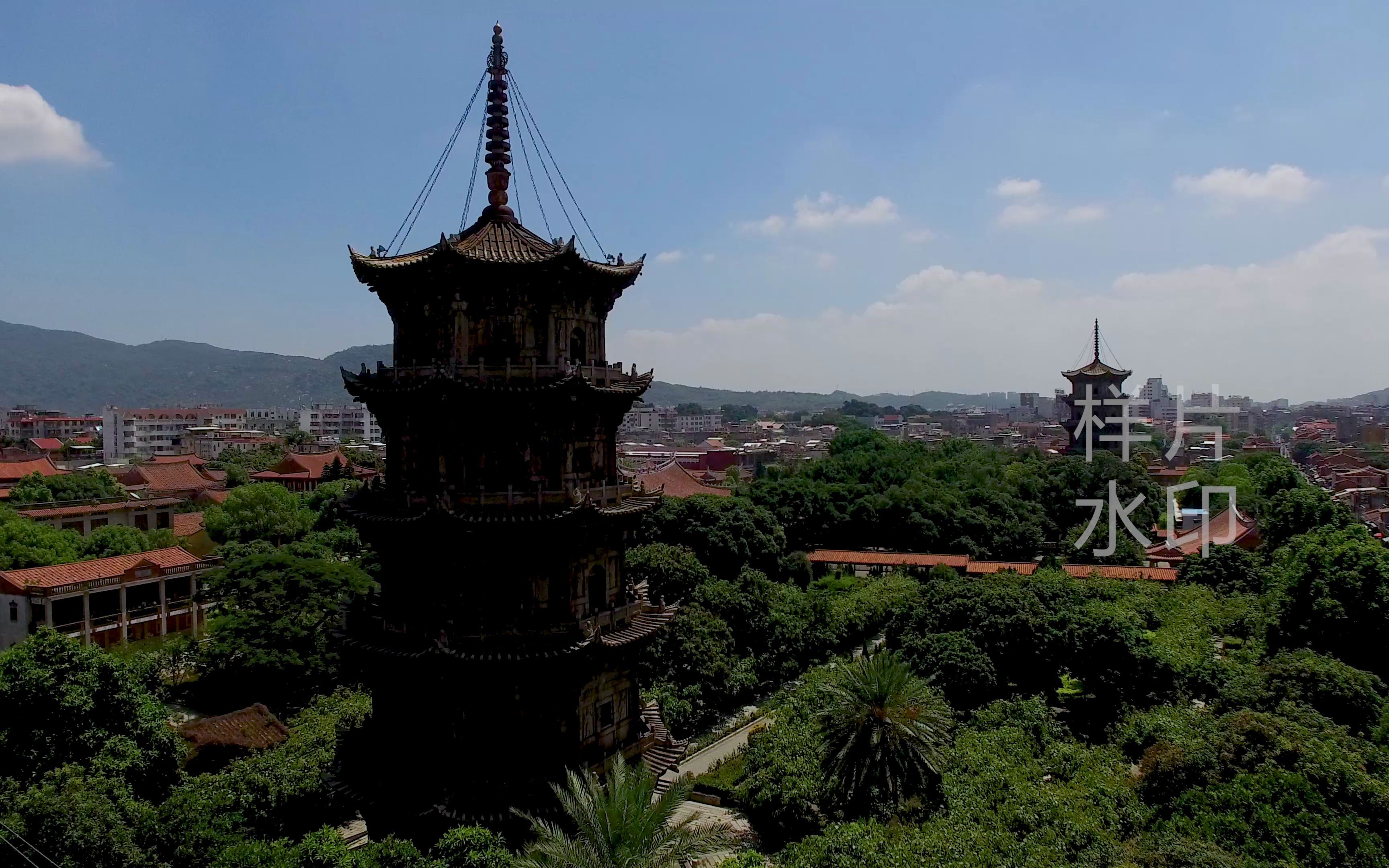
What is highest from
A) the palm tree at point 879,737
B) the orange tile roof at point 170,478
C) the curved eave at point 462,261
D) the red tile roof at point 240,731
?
the curved eave at point 462,261

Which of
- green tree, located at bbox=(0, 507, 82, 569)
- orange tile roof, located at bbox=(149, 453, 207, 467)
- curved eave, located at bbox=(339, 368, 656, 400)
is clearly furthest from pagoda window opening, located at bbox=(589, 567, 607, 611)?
orange tile roof, located at bbox=(149, 453, 207, 467)

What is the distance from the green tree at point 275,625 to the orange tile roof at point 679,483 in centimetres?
2814

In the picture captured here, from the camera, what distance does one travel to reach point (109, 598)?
4269 cm

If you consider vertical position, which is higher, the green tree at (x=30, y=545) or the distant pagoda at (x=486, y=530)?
the distant pagoda at (x=486, y=530)

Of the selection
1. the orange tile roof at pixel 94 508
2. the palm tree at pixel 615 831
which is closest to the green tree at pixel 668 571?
the palm tree at pixel 615 831

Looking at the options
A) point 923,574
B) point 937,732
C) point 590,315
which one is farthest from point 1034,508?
point 590,315

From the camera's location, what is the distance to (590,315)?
59.2 ft

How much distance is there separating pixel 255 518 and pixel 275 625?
2292 cm

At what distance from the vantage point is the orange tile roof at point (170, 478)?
70.1m

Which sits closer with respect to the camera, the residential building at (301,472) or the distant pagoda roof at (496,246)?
the distant pagoda roof at (496,246)

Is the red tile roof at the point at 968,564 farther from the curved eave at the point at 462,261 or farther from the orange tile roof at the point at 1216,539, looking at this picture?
the curved eave at the point at 462,261

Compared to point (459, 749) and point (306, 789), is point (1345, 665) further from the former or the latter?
point (306, 789)

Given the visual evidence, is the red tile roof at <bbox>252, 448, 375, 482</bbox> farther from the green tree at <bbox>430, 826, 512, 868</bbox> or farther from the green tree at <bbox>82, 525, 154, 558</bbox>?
the green tree at <bbox>430, 826, 512, 868</bbox>

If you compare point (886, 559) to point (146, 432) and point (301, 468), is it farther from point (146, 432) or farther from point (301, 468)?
point (146, 432)
